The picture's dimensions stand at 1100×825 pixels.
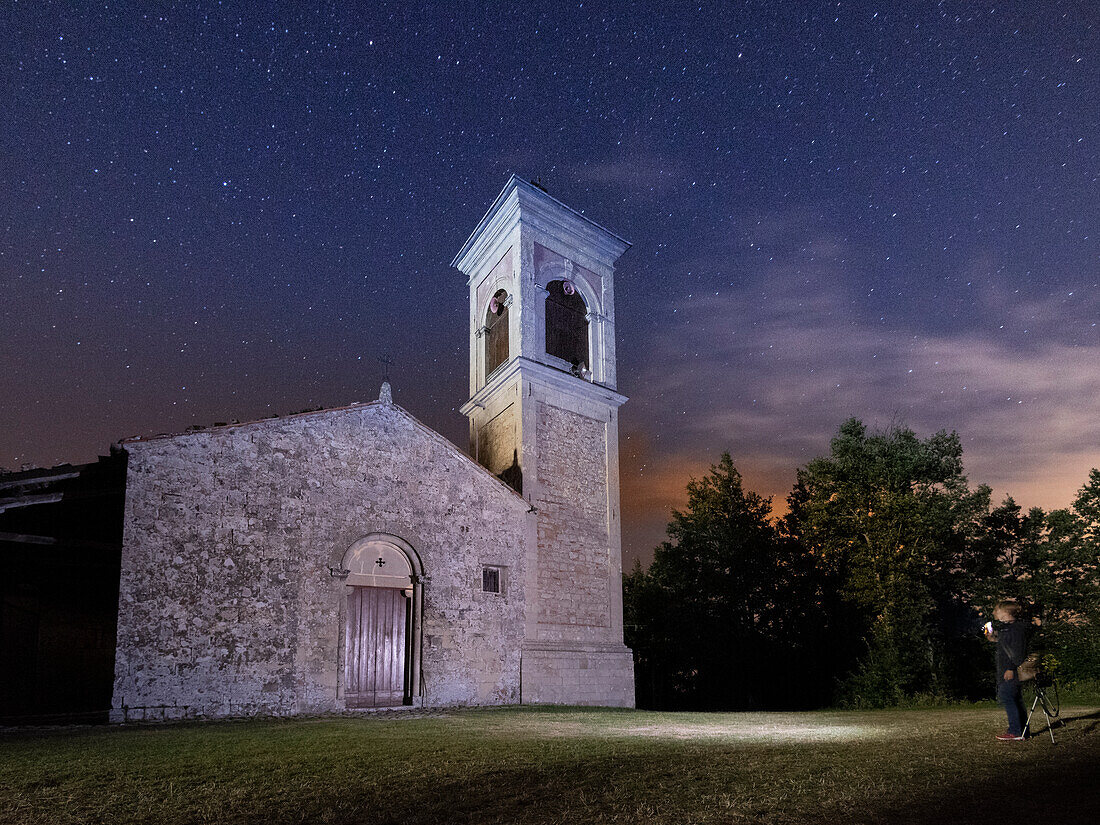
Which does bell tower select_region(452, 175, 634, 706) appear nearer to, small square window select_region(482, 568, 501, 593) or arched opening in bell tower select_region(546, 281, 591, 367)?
arched opening in bell tower select_region(546, 281, 591, 367)

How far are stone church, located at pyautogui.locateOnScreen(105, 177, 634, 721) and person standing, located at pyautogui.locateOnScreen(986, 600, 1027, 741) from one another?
457 inches

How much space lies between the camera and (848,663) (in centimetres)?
3048

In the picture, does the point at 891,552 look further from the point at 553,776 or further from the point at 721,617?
the point at 553,776

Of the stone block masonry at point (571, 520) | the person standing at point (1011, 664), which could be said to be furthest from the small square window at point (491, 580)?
the person standing at point (1011, 664)

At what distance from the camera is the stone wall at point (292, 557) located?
44.8ft

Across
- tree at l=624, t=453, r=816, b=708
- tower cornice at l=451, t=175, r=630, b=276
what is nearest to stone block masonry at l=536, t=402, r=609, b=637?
tower cornice at l=451, t=175, r=630, b=276

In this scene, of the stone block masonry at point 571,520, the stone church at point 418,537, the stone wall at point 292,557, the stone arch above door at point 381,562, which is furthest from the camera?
the stone block masonry at point 571,520

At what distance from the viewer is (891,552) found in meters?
27.3

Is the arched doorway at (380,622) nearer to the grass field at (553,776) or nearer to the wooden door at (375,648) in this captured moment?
the wooden door at (375,648)

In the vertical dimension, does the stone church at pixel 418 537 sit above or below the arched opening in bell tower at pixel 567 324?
below

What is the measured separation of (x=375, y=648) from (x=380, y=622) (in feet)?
1.88

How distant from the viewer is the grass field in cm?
522

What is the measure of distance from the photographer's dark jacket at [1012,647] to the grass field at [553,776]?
0.87 m

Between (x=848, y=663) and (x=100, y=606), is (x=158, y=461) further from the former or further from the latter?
(x=848, y=663)
